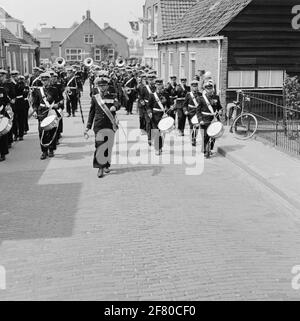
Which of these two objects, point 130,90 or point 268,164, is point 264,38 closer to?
point 130,90

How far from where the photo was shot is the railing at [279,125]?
13500 mm

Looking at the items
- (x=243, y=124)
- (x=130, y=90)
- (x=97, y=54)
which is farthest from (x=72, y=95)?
(x=97, y=54)

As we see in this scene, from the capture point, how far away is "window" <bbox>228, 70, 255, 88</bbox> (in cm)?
1777

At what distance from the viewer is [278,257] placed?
21.2ft

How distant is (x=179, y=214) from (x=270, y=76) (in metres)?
11.3

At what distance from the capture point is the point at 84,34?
8388 centimetres

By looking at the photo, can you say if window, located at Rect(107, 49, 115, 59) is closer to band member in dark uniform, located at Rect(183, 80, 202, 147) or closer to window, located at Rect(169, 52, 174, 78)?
window, located at Rect(169, 52, 174, 78)

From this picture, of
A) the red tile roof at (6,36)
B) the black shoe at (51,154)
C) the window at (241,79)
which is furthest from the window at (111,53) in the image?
the black shoe at (51,154)

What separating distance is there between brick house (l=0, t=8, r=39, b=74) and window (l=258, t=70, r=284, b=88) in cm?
2146

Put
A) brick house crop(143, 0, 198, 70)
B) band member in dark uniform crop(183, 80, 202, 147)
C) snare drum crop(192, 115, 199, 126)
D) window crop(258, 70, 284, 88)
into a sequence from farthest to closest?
brick house crop(143, 0, 198, 70) < window crop(258, 70, 284, 88) < band member in dark uniform crop(183, 80, 202, 147) < snare drum crop(192, 115, 199, 126)

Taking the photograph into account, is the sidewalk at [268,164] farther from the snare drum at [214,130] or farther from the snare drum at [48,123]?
the snare drum at [48,123]

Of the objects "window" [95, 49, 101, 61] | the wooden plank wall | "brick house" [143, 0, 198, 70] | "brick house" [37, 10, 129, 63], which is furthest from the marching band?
"window" [95, 49, 101, 61]

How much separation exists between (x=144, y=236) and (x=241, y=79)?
38.6 feet
